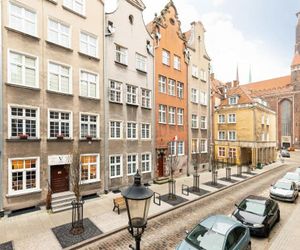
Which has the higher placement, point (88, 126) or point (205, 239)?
point (88, 126)

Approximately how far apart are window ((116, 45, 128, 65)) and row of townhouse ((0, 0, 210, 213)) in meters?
0.09

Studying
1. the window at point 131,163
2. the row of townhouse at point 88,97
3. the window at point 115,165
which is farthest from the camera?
the window at point 131,163

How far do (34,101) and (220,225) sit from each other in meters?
13.2

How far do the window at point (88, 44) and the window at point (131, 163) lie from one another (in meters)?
9.62

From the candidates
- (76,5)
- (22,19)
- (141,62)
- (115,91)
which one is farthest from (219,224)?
(76,5)

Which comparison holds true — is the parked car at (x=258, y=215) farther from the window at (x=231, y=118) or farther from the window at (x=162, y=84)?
the window at (x=231, y=118)

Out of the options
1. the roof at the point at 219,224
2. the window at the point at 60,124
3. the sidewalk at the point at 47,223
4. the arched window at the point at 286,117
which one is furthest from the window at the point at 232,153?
the arched window at the point at 286,117

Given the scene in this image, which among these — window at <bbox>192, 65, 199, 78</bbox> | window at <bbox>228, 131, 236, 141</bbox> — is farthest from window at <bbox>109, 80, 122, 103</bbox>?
window at <bbox>228, 131, 236, 141</bbox>

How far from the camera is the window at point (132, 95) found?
1912 centimetres

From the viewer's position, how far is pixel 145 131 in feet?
67.4

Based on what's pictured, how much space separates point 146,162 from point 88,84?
953 cm

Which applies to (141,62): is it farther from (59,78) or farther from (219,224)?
(219,224)

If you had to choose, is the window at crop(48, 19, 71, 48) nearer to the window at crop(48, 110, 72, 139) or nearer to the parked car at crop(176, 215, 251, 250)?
the window at crop(48, 110, 72, 139)

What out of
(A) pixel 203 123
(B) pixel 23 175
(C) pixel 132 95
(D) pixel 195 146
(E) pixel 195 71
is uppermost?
(E) pixel 195 71
